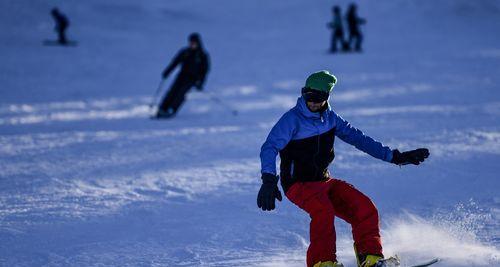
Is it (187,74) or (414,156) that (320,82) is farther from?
(187,74)

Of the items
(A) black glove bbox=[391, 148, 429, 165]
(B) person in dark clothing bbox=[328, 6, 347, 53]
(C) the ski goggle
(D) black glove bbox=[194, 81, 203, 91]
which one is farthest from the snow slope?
(C) the ski goggle

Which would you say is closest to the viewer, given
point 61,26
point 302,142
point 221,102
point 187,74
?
point 302,142

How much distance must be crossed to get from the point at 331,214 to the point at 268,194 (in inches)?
15.6

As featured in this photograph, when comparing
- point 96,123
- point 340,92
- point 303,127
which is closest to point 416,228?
point 303,127

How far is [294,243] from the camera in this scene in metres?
4.24

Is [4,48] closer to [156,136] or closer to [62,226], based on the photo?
[156,136]

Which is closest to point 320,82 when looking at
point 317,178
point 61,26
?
point 317,178

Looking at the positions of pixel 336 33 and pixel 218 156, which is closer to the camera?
pixel 218 156

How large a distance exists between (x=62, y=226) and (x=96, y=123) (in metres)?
5.08

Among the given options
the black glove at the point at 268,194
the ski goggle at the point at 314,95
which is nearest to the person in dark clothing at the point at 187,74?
the ski goggle at the point at 314,95

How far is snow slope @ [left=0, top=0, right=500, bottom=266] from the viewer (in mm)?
4195

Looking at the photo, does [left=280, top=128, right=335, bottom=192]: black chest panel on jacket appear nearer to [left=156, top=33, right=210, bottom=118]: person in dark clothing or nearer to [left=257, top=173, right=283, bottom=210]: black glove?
[left=257, top=173, right=283, bottom=210]: black glove

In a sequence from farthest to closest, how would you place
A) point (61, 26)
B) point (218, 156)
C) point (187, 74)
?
1. point (61, 26)
2. point (187, 74)
3. point (218, 156)

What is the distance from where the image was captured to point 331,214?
3.38m
